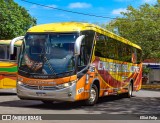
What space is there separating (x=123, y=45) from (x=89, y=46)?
18.2 ft

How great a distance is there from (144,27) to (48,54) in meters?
26.0

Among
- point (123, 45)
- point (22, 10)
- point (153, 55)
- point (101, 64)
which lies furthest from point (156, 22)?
point (101, 64)

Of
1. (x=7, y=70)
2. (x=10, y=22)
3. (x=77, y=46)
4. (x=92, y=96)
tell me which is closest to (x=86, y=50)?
(x=77, y=46)

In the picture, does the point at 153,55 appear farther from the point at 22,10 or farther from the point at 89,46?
the point at 89,46

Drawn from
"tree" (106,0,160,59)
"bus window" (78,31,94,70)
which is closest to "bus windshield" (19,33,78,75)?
"bus window" (78,31,94,70)

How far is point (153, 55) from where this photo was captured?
1486 inches

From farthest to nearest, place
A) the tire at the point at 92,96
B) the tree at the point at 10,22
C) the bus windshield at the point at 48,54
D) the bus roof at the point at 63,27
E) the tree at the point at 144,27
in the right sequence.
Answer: the tree at the point at 144,27, the tree at the point at 10,22, the tire at the point at 92,96, the bus roof at the point at 63,27, the bus windshield at the point at 48,54

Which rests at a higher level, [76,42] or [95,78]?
[76,42]

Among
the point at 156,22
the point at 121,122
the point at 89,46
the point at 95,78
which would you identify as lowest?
the point at 121,122

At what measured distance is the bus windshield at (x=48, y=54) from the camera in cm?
1307

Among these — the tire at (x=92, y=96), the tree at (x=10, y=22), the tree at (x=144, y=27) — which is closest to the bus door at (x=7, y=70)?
the tire at (x=92, y=96)

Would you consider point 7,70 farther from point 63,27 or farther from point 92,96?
point 63,27

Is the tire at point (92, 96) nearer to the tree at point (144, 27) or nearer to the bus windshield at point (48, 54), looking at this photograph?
the bus windshield at point (48, 54)

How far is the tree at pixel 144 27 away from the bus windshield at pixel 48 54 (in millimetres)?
23758
